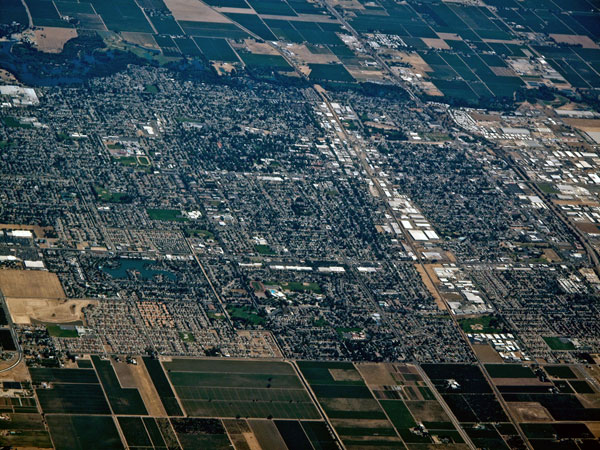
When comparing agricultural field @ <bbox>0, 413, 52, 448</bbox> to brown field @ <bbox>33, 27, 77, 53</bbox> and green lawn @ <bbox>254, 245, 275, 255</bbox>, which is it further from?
brown field @ <bbox>33, 27, 77, 53</bbox>

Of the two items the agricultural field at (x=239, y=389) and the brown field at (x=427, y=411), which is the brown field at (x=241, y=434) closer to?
the agricultural field at (x=239, y=389)

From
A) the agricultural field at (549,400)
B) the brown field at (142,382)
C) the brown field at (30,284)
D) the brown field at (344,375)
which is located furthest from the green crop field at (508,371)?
the brown field at (30,284)

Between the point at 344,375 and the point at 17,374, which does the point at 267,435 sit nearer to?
the point at 344,375

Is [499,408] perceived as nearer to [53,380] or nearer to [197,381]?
[197,381]

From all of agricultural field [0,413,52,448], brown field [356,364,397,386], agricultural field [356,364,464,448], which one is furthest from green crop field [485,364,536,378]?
agricultural field [0,413,52,448]

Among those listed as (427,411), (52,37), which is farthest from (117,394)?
(52,37)
